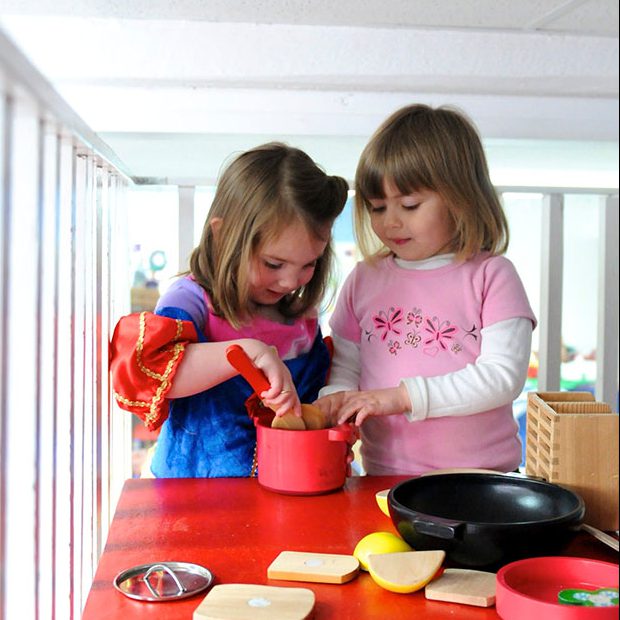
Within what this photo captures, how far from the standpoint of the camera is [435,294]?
1402 millimetres

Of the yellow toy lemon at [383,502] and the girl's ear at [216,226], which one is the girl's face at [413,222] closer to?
the girl's ear at [216,226]

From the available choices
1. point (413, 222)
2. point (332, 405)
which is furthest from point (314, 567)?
point (413, 222)

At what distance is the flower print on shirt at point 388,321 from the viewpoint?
1.42 meters

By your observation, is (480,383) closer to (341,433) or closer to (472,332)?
(472,332)

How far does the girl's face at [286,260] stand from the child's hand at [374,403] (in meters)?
0.21

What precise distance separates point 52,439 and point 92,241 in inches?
13.7

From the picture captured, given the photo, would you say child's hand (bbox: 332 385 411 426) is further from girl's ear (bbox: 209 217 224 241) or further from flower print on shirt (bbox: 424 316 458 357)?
girl's ear (bbox: 209 217 224 241)

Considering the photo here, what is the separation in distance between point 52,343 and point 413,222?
720 millimetres

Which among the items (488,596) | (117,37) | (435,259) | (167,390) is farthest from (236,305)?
(117,37)

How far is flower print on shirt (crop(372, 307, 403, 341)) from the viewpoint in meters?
1.42

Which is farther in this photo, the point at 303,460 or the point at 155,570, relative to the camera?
the point at 303,460

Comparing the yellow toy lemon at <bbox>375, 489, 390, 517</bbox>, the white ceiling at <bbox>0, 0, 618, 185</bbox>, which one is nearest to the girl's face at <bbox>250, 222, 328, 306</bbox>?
the yellow toy lemon at <bbox>375, 489, 390, 517</bbox>

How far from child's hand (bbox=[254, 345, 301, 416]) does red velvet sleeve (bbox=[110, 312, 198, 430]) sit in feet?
0.38

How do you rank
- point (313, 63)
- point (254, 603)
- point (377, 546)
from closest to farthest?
point (254, 603) < point (377, 546) < point (313, 63)
